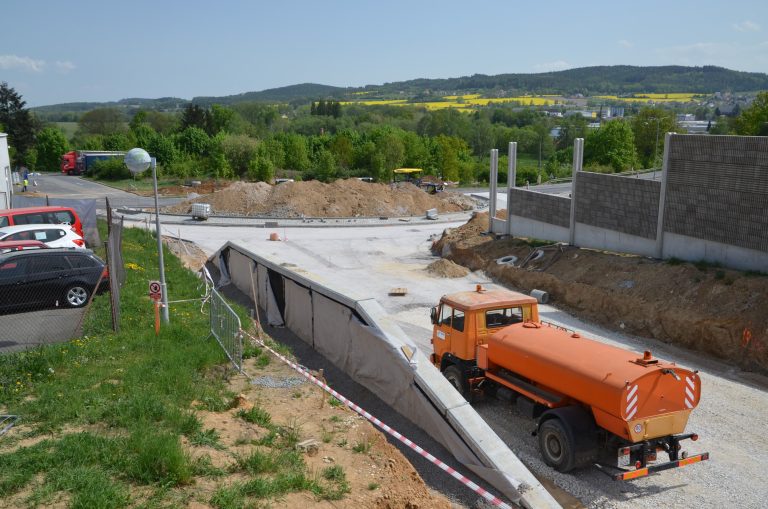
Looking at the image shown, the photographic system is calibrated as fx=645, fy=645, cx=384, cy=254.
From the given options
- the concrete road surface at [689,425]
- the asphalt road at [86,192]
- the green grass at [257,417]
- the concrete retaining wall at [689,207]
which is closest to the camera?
the green grass at [257,417]

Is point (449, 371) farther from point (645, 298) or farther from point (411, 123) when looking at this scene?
point (411, 123)

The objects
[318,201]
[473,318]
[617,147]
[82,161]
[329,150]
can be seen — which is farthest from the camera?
[329,150]

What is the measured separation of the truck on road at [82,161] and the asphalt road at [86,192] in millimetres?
2847

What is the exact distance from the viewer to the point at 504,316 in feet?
43.5

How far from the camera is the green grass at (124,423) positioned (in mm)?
7055

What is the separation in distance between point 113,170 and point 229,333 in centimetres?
7084

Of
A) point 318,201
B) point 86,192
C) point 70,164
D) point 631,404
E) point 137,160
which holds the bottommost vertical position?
point 86,192

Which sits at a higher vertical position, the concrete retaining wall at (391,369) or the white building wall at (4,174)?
the white building wall at (4,174)

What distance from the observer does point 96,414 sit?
9.05m

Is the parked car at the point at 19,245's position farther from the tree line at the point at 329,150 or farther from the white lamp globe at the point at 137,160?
the tree line at the point at 329,150

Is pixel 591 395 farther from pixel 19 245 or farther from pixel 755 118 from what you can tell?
pixel 755 118

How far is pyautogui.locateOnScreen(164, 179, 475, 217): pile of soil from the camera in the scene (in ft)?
155

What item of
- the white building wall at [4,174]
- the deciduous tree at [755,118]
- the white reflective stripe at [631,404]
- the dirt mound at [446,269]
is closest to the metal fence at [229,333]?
the white reflective stripe at [631,404]

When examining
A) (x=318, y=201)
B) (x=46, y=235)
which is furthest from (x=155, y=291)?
(x=318, y=201)
